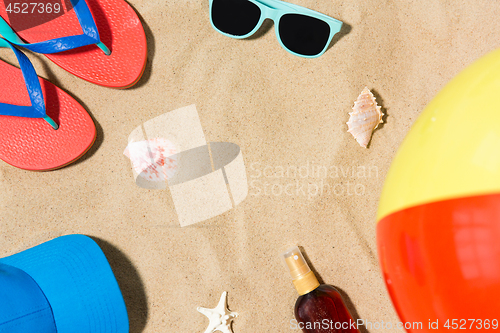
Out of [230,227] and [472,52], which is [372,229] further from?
[472,52]

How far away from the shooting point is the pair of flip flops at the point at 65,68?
783 millimetres

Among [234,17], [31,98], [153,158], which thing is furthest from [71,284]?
[234,17]

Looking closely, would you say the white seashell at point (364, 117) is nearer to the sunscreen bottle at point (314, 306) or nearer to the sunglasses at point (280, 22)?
the sunglasses at point (280, 22)

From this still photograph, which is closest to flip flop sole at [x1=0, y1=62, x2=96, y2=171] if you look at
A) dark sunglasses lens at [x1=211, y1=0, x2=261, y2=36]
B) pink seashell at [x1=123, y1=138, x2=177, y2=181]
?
pink seashell at [x1=123, y1=138, x2=177, y2=181]

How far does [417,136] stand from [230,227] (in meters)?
0.49

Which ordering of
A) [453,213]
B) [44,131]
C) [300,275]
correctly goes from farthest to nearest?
1. [44,131]
2. [300,275]
3. [453,213]

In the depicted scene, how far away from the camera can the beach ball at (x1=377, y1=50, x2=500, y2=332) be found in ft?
1.10

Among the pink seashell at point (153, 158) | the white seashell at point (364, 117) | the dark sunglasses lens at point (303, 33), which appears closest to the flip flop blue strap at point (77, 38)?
the pink seashell at point (153, 158)

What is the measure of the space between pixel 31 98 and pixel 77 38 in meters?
0.19

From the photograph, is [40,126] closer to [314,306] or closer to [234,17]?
[234,17]

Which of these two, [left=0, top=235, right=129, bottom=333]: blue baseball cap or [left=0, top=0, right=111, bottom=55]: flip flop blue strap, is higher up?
[left=0, top=0, right=111, bottom=55]: flip flop blue strap

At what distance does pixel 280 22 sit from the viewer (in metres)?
0.77

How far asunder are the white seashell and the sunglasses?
154mm

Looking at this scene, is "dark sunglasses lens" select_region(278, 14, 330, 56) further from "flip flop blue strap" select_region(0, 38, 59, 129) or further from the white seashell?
"flip flop blue strap" select_region(0, 38, 59, 129)
